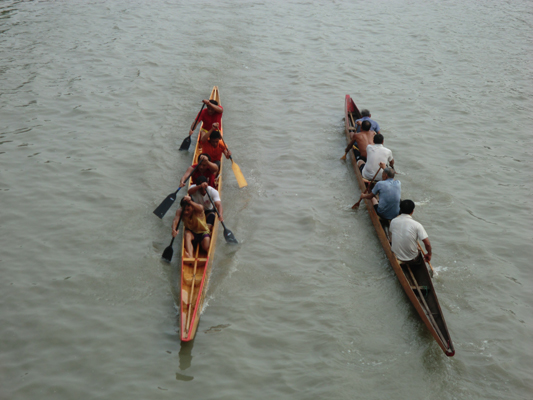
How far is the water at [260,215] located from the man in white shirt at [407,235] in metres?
0.55

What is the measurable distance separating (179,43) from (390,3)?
11159 millimetres

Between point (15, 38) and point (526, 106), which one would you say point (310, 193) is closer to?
point (526, 106)

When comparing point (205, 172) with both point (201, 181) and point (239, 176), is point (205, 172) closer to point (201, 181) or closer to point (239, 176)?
point (201, 181)

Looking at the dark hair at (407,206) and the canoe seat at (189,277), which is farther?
the dark hair at (407,206)

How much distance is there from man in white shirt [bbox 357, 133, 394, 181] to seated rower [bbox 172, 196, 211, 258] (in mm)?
3787

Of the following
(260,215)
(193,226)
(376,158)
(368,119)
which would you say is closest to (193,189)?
(193,226)

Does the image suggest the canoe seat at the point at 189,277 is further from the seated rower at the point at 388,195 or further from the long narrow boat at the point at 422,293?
the seated rower at the point at 388,195

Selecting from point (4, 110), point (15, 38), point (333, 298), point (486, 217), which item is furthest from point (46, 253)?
A: point (15, 38)

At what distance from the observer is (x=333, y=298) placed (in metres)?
7.02

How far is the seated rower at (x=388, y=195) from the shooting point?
8.13 m

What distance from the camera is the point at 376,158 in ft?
30.3

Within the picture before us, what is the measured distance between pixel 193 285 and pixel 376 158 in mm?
4727

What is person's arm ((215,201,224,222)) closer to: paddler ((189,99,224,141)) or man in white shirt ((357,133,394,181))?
paddler ((189,99,224,141))

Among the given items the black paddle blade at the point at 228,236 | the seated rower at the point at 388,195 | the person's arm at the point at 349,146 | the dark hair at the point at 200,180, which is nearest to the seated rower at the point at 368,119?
the person's arm at the point at 349,146
